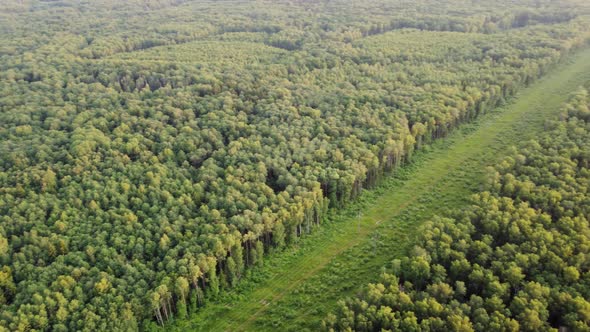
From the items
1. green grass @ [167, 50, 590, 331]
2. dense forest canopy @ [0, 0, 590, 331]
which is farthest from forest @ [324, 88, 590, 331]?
dense forest canopy @ [0, 0, 590, 331]

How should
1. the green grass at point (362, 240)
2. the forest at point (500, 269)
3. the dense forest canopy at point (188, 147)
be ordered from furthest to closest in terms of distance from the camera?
1. the green grass at point (362, 240)
2. the dense forest canopy at point (188, 147)
3. the forest at point (500, 269)

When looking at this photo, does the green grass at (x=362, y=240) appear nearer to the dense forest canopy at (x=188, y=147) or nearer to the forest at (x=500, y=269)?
the dense forest canopy at (x=188, y=147)

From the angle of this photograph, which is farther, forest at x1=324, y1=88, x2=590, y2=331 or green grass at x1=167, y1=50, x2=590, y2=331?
green grass at x1=167, y1=50, x2=590, y2=331

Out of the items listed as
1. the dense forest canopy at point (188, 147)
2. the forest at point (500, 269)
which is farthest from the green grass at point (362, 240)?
the forest at point (500, 269)

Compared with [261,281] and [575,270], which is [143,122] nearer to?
[261,281]

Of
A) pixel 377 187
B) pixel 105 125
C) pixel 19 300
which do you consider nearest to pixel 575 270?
pixel 377 187

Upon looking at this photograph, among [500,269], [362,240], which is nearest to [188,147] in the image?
[362,240]

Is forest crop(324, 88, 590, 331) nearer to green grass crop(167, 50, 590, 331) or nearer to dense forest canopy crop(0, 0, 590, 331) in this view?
green grass crop(167, 50, 590, 331)
